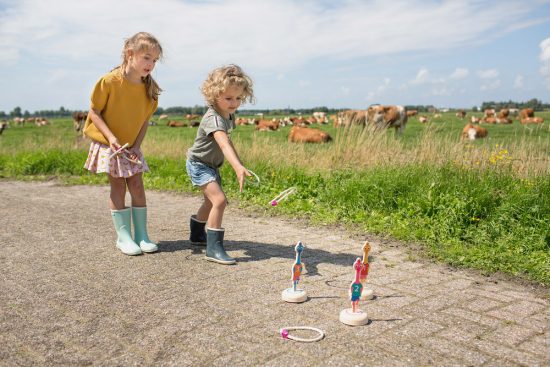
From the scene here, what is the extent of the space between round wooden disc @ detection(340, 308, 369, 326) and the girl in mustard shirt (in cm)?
225

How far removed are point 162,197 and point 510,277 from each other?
5.41m

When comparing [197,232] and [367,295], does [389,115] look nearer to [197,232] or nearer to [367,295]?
[197,232]

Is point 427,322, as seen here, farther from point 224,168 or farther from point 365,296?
point 224,168

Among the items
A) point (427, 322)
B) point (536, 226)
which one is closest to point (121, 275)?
point (427, 322)

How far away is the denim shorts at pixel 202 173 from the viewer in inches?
181

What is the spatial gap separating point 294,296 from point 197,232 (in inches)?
73.8

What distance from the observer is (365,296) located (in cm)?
357

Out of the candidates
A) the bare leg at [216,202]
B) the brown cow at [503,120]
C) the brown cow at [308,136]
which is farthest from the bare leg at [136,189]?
the brown cow at [503,120]

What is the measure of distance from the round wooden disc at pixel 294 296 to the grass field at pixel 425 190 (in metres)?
1.65

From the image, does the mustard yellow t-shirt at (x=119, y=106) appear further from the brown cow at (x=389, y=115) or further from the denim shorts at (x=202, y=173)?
the brown cow at (x=389, y=115)

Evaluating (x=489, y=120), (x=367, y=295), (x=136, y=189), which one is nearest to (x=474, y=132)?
(x=136, y=189)

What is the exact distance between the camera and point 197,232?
201 inches

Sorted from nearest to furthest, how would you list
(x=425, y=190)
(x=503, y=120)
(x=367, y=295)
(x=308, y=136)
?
(x=367, y=295) → (x=425, y=190) → (x=308, y=136) → (x=503, y=120)

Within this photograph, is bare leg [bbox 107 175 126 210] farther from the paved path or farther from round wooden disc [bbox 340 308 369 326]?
round wooden disc [bbox 340 308 369 326]
